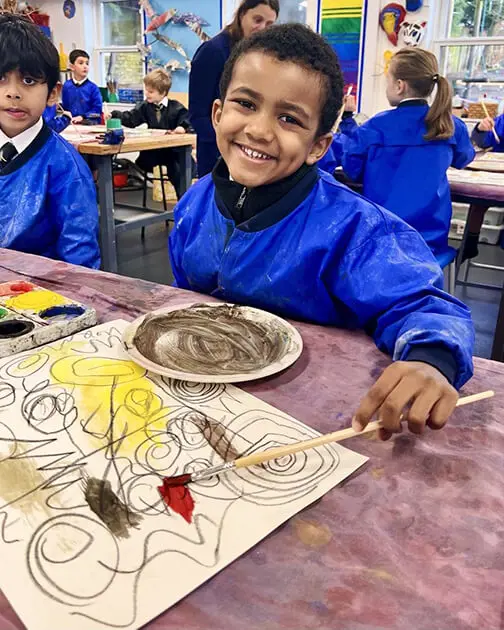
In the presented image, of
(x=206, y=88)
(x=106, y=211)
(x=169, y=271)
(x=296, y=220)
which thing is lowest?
(x=169, y=271)

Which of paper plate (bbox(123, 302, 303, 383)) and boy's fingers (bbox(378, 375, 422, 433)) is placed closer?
boy's fingers (bbox(378, 375, 422, 433))

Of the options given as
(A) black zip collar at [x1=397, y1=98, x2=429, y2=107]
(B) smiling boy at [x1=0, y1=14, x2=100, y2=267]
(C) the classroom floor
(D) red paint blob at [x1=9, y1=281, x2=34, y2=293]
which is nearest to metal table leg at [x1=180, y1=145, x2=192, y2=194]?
(C) the classroom floor

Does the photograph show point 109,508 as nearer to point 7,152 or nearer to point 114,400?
point 114,400

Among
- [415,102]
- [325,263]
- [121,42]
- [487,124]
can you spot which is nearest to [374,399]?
[325,263]

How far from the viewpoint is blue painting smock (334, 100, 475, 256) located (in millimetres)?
→ 2020

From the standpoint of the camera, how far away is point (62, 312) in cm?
83

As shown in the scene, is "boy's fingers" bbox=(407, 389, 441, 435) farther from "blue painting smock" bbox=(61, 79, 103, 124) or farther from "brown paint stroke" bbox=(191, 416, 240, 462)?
"blue painting smock" bbox=(61, 79, 103, 124)

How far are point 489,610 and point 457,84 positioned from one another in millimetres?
4653

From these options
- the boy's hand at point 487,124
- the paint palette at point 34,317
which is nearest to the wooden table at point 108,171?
the boy's hand at point 487,124

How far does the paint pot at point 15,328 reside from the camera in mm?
745

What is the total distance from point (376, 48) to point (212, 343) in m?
4.28

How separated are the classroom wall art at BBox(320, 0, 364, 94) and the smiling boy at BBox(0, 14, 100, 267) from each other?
3.40 meters

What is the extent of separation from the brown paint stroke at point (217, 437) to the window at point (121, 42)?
5938mm

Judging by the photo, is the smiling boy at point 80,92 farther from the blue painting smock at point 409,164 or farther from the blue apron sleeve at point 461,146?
the blue apron sleeve at point 461,146
